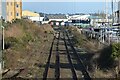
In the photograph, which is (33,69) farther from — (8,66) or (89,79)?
(89,79)

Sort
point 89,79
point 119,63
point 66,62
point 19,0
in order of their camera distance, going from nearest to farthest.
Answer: point 89,79, point 119,63, point 66,62, point 19,0

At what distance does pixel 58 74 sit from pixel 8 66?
3.65 m

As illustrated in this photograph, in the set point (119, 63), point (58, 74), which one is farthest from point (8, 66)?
point (119, 63)

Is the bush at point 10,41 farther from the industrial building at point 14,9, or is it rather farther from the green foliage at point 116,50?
the industrial building at point 14,9

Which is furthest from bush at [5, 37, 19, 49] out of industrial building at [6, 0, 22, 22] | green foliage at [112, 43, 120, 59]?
industrial building at [6, 0, 22, 22]

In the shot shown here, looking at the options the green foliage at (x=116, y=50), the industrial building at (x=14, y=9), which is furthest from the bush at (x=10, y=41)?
the industrial building at (x=14, y=9)

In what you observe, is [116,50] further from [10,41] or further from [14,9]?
[14,9]

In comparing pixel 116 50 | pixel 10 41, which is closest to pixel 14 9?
pixel 10 41

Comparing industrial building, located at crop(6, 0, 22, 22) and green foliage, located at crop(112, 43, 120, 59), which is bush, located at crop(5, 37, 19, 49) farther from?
industrial building, located at crop(6, 0, 22, 22)

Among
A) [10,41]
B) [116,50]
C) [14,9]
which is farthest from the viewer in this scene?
[14,9]

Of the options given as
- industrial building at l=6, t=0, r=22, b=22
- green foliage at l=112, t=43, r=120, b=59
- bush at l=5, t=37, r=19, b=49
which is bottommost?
bush at l=5, t=37, r=19, b=49

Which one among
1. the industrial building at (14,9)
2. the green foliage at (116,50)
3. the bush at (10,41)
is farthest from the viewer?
the industrial building at (14,9)

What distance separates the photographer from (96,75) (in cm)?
1708

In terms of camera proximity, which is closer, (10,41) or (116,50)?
(116,50)
